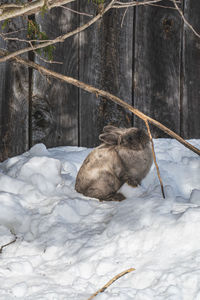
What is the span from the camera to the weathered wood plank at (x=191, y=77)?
424cm

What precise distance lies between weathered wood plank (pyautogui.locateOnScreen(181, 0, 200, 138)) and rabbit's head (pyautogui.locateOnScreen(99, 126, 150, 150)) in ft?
3.92

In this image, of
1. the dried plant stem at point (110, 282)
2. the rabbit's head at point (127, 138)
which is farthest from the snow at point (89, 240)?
the rabbit's head at point (127, 138)

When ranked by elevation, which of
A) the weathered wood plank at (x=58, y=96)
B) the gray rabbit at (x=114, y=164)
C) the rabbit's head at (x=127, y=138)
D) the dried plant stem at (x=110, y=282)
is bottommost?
the dried plant stem at (x=110, y=282)

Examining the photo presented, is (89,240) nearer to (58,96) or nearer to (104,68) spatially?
(58,96)

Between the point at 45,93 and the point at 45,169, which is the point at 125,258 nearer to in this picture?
the point at 45,169

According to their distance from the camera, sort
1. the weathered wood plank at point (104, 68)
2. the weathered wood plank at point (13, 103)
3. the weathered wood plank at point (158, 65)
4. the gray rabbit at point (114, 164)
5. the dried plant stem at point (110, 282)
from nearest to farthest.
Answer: the dried plant stem at point (110, 282) → the gray rabbit at point (114, 164) → the weathered wood plank at point (13, 103) → the weathered wood plank at point (104, 68) → the weathered wood plank at point (158, 65)

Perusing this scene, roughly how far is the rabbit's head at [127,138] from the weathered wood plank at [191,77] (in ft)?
3.92

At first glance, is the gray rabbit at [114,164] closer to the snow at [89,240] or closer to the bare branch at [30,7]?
the snow at [89,240]

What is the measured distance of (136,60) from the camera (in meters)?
4.09

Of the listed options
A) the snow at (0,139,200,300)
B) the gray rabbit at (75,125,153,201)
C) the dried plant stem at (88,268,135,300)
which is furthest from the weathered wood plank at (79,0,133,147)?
the dried plant stem at (88,268,135,300)

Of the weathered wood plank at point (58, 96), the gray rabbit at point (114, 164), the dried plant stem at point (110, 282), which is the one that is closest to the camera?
the dried plant stem at point (110, 282)

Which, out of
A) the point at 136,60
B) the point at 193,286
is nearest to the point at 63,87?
the point at 136,60

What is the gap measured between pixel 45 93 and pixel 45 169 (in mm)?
889

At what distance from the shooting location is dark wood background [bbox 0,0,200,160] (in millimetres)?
3670
